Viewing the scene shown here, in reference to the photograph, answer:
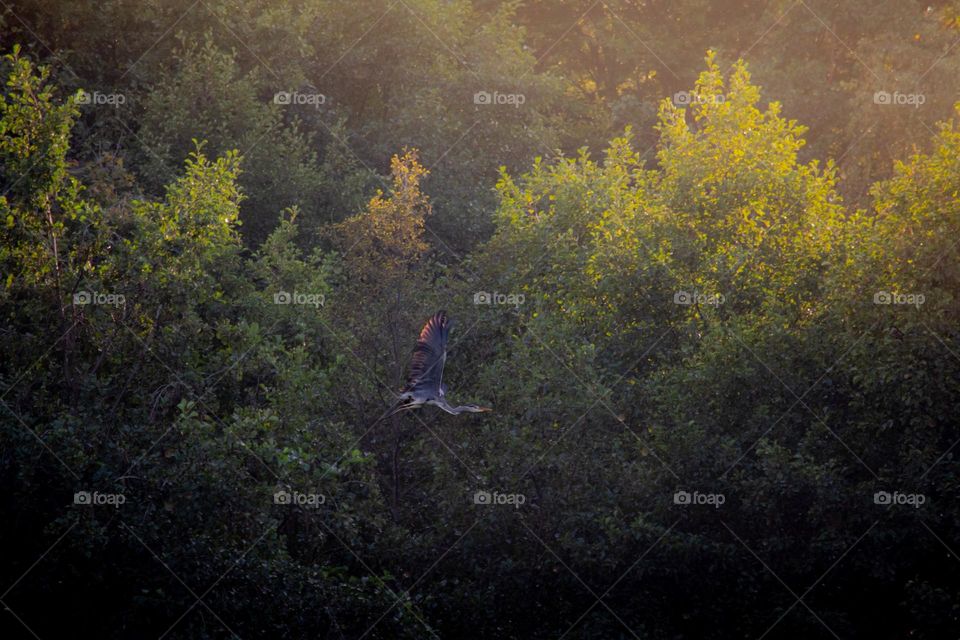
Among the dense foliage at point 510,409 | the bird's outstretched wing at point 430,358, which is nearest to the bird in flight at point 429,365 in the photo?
the bird's outstretched wing at point 430,358

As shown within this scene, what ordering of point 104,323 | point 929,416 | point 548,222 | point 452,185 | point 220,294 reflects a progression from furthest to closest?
point 452,185 < point 548,222 < point 220,294 < point 104,323 < point 929,416

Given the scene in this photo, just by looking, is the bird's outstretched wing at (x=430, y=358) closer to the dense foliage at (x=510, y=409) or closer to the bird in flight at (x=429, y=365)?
the bird in flight at (x=429, y=365)

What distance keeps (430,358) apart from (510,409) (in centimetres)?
268

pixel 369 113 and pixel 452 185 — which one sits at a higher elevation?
pixel 369 113

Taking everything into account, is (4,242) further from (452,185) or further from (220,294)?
(452,185)

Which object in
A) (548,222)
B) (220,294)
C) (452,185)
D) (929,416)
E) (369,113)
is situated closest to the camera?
(929,416)

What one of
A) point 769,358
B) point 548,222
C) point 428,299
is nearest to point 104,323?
point 428,299

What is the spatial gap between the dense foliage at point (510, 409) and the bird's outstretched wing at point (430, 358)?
1658mm

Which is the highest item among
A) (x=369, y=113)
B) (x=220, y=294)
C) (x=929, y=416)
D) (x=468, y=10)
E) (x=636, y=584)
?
(x=468, y=10)

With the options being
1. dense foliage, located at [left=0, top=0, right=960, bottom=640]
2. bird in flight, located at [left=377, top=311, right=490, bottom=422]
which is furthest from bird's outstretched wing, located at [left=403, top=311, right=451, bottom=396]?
dense foliage, located at [left=0, top=0, right=960, bottom=640]

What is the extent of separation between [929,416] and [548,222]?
644cm

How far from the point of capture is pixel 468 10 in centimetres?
2681

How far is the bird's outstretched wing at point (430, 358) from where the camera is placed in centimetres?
1145

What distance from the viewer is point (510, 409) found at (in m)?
13.9
